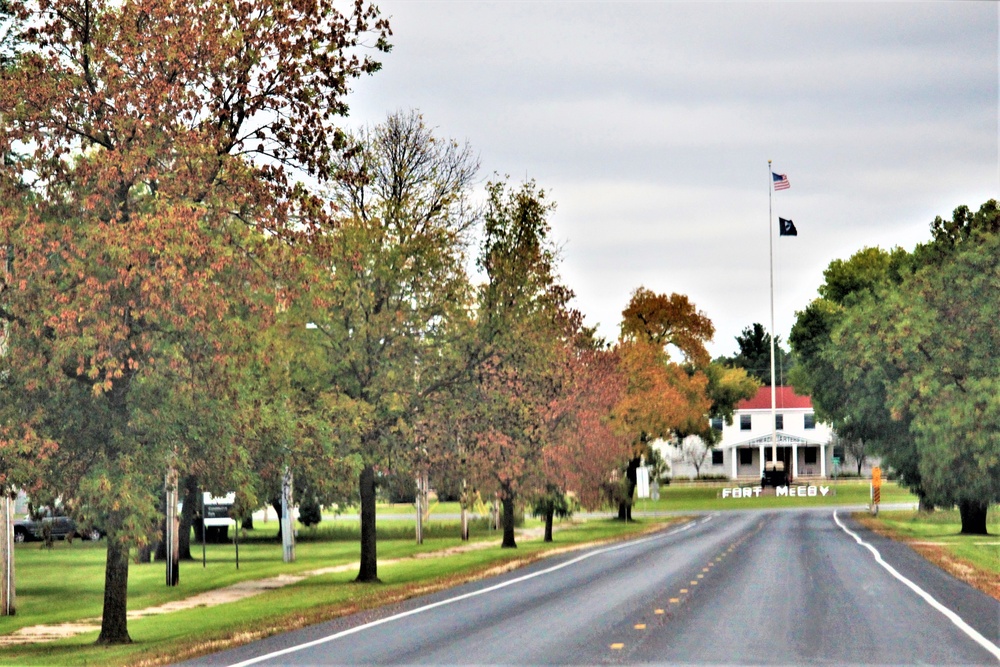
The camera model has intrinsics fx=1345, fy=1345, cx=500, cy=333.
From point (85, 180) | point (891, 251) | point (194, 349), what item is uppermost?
point (891, 251)

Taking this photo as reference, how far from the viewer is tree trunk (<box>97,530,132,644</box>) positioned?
2039 centimetres

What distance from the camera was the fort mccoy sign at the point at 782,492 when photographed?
96.1 metres

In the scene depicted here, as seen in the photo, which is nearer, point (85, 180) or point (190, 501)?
point (85, 180)

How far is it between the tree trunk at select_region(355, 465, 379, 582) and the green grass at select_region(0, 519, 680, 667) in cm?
56

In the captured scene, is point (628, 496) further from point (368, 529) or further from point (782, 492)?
point (782, 492)

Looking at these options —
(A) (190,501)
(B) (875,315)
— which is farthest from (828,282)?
(A) (190,501)

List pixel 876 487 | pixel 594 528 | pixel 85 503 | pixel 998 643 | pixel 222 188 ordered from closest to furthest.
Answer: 1. pixel 998 643
2. pixel 85 503
3. pixel 222 188
4. pixel 594 528
5. pixel 876 487

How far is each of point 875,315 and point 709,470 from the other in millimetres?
79793

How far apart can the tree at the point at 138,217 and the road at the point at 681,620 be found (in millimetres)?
3685

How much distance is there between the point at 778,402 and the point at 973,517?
2979 inches

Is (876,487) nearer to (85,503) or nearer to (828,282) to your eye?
(828,282)

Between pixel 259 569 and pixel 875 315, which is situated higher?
pixel 875 315

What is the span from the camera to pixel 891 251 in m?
79.1

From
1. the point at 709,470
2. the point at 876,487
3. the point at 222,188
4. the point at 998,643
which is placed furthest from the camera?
the point at 709,470
